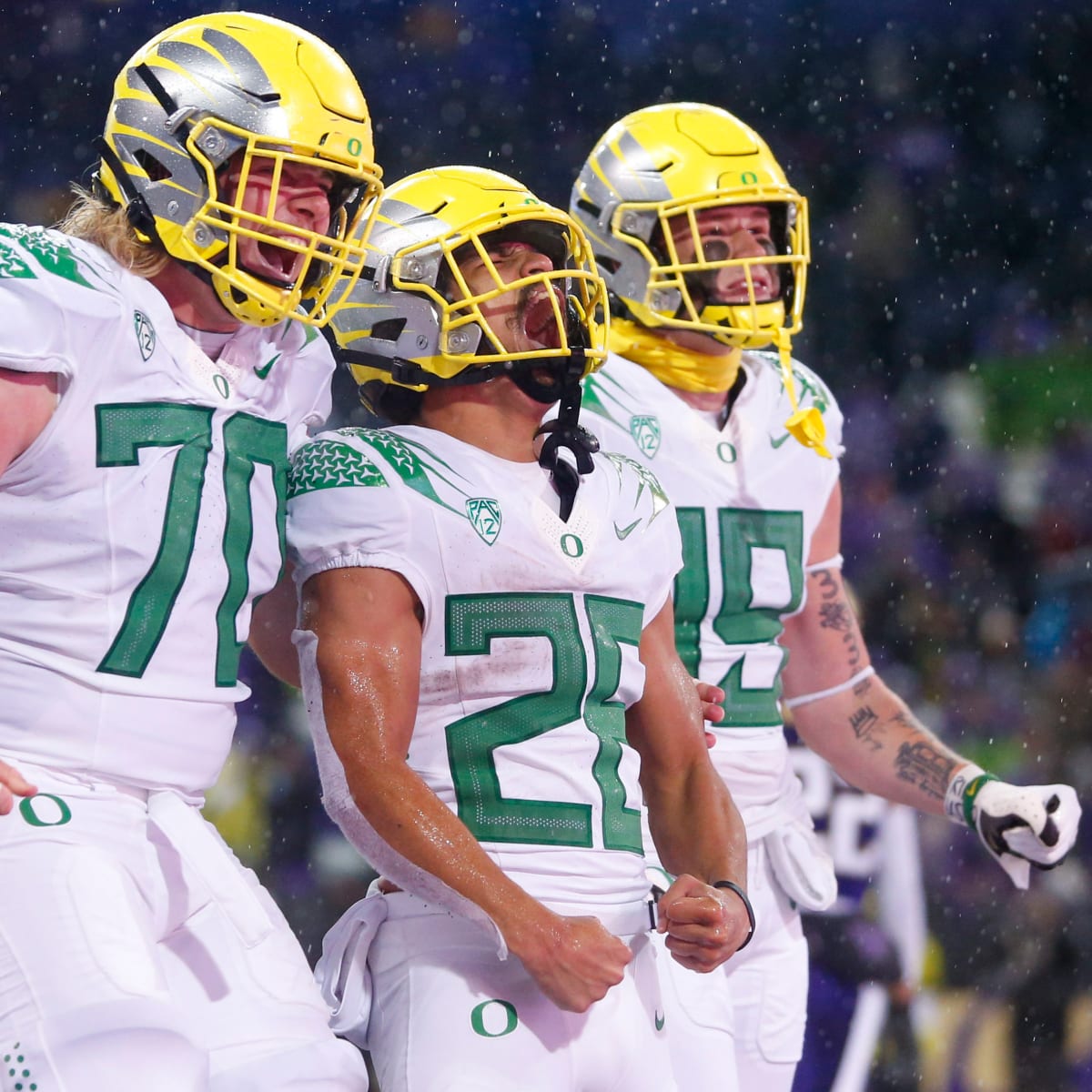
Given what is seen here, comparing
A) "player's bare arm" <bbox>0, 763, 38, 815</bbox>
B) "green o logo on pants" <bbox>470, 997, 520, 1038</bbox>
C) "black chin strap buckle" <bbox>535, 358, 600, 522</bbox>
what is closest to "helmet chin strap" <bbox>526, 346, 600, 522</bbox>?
"black chin strap buckle" <bbox>535, 358, 600, 522</bbox>

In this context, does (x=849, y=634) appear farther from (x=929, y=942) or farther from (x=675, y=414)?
(x=929, y=942)

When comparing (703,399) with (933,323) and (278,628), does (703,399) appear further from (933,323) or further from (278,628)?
Result: (933,323)

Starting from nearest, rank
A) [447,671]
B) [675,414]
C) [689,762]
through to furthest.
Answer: [447,671], [689,762], [675,414]

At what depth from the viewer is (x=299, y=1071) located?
5.71 feet

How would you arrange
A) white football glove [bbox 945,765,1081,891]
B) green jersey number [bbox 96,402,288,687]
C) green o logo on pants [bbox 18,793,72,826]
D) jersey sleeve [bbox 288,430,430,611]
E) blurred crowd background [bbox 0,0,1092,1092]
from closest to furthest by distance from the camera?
1. green o logo on pants [bbox 18,793,72,826]
2. green jersey number [bbox 96,402,288,687]
3. jersey sleeve [bbox 288,430,430,611]
4. white football glove [bbox 945,765,1081,891]
5. blurred crowd background [bbox 0,0,1092,1092]

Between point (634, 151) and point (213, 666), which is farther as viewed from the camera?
point (634, 151)

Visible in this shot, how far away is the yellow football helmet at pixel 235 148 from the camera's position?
6.37ft

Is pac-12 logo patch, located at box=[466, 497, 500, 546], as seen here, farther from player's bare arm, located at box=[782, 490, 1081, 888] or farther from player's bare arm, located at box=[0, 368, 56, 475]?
player's bare arm, located at box=[782, 490, 1081, 888]

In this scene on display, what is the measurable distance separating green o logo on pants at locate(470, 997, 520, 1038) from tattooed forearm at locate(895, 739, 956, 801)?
3.45 ft

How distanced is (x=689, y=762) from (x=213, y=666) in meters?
0.62

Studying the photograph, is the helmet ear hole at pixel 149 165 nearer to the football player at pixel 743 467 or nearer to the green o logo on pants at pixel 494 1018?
the football player at pixel 743 467

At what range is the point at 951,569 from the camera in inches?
169

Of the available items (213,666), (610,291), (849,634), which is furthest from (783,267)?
(213,666)

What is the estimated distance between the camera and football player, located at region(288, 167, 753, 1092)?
6.03 ft
